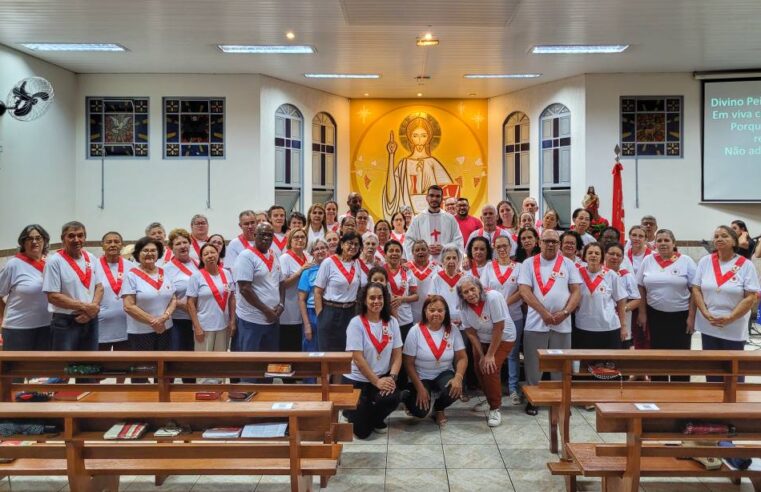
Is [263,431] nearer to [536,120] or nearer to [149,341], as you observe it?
[149,341]

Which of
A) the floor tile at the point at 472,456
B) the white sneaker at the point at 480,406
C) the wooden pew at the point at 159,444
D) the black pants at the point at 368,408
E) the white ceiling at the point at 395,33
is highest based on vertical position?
the white ceiling at the point at 395,33

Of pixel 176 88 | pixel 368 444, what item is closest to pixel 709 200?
pixel 368 444

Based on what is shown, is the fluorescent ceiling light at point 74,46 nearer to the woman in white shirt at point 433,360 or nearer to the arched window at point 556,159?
the woman in white shirt at point 433,360

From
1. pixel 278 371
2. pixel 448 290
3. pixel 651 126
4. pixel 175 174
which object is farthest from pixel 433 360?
pixel 651 126

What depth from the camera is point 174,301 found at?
5352 millimetres

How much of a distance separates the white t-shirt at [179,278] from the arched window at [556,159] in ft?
28.7

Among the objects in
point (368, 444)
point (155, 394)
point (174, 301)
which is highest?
point (174, 301)

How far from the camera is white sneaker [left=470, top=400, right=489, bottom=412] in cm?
559

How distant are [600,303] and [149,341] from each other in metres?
4.00

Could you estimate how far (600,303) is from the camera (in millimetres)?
5508

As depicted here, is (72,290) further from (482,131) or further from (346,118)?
(482,131)

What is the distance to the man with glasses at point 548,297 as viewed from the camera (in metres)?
5.41

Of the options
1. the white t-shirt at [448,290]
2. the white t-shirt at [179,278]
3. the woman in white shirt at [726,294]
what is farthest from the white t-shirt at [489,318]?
the white t-shirt at [179,278]

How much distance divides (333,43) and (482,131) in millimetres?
5801
